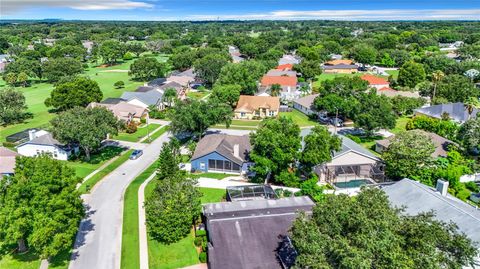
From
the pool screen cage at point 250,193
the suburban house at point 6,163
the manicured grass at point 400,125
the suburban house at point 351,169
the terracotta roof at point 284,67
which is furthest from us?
the terracotta roof at point 284,67

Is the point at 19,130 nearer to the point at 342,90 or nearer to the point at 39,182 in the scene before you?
the point at 39,182

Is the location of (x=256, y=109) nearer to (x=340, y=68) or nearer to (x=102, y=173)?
(x=102, y=173)

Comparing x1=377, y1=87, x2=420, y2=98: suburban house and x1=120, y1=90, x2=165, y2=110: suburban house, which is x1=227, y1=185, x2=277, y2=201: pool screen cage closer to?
x1=120, y1=90, x2=165, y2=110: suburban house

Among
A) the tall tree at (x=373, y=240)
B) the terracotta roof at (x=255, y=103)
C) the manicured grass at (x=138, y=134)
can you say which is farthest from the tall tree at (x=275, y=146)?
the terracotta roof at (x=255, y=103)

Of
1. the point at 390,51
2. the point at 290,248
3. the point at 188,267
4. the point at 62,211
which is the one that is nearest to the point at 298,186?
the point at 290,248

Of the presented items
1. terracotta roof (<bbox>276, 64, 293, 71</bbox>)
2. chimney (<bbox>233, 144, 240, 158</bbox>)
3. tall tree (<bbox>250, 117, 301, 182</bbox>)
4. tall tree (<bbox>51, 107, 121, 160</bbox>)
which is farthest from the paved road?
terracotta roof (<bbox>276, 64, 293, 71</bbox>)

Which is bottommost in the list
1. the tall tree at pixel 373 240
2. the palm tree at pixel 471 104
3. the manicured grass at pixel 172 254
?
the manicured grass at pixel 172 254

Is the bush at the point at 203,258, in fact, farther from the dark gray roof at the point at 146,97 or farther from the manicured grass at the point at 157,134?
the dark gray roof at the point at 146,97
